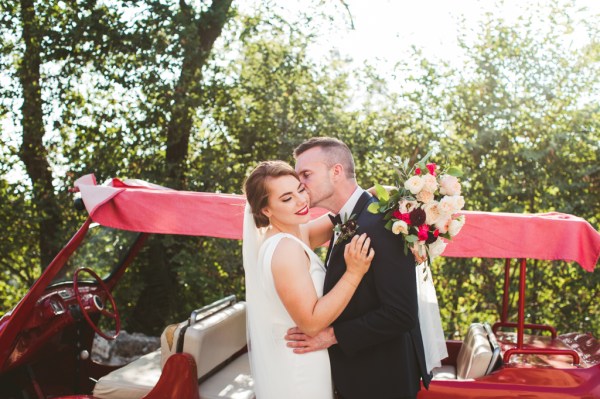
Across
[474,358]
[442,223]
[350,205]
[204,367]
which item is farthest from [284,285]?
[474,358]

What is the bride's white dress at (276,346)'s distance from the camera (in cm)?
265

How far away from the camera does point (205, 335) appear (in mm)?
4090

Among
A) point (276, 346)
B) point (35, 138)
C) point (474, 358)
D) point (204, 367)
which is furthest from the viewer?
point (35, 138)

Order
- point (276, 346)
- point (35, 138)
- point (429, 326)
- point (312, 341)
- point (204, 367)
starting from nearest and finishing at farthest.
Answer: point (312, 341)
point (276, 346)
point (429, 326)
point (204, 367)
point (35, 138)

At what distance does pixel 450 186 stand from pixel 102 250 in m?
6.60

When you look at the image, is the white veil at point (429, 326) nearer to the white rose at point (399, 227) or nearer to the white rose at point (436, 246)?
the white rose at point (436, 246)

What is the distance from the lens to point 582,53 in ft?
25.1

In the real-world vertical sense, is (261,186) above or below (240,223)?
above

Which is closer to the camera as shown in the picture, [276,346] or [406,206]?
[406,206]

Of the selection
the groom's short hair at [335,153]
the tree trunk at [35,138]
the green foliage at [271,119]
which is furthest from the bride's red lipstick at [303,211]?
the tree trunk at [35,138]

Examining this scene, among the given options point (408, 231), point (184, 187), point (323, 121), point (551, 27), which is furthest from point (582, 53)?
point (408, 231)

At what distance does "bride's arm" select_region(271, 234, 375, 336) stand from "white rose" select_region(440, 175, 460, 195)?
46cm

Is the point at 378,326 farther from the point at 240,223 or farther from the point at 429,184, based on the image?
the point at 240,223

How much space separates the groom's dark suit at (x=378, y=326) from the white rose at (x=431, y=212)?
0.51ft
